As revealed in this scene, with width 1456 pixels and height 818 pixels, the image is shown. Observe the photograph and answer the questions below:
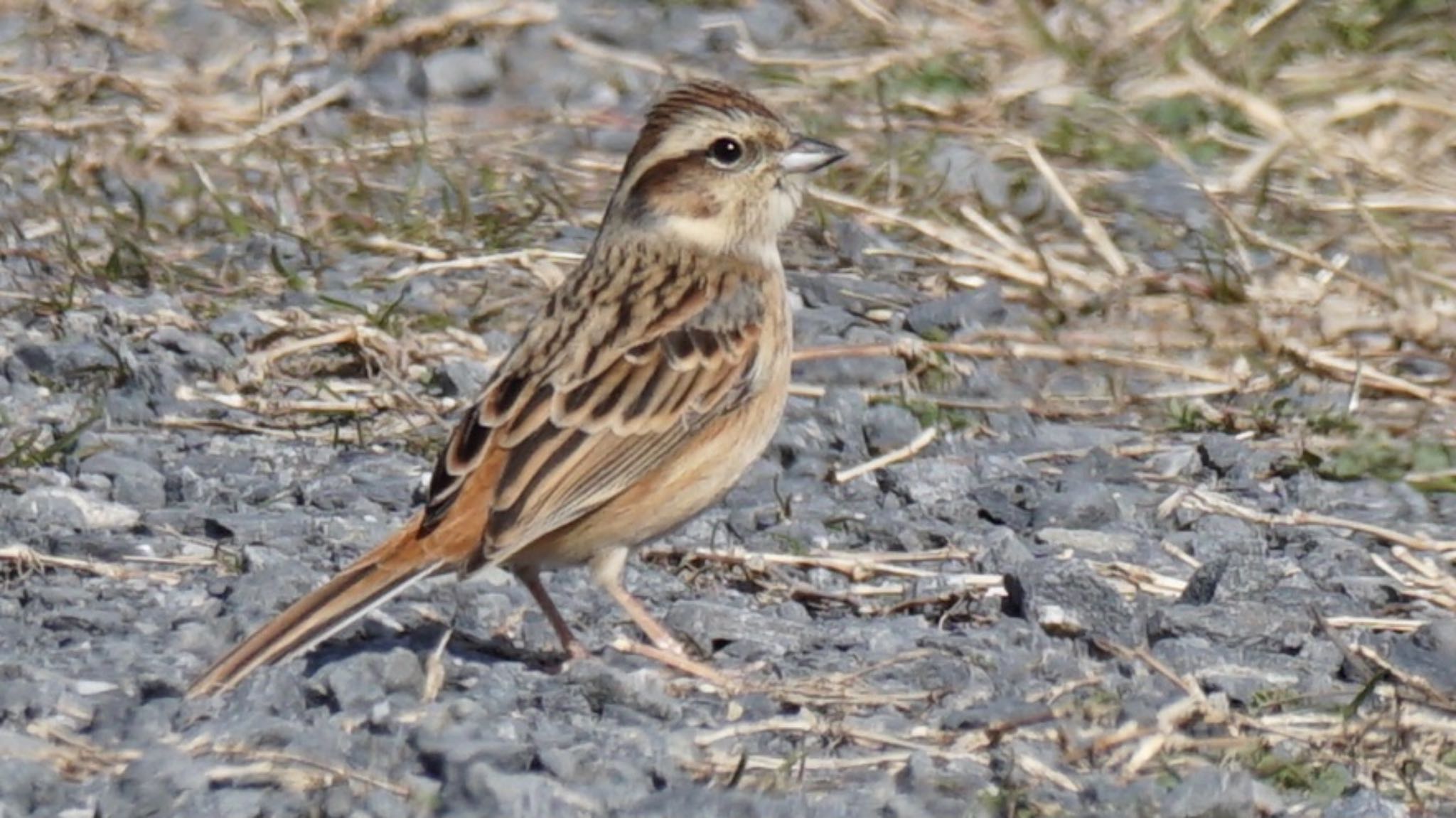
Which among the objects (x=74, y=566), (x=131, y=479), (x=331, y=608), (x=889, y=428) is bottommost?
(x=889, y=428)

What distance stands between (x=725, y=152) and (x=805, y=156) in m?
0.19

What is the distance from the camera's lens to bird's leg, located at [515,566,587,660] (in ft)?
18.6

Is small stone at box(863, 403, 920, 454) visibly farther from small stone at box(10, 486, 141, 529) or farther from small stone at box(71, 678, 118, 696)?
small stone at box(71, 678, 118, 696)

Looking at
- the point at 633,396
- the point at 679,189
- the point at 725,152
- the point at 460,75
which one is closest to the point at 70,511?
the point at 633,396

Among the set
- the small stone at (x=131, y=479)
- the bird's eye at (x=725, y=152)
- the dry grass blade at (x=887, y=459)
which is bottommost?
the dry grass blade at (x=887, y=459)

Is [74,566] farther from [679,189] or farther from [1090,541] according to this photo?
[1090,541]

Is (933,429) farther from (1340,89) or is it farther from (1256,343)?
(1340,89)

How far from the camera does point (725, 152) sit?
6.57m

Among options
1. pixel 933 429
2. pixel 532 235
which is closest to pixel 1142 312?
pixel 933 429

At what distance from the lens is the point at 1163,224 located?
9188mm

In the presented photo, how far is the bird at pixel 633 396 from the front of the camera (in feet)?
17.7

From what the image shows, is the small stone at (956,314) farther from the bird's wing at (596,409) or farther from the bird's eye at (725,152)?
the bird's wing at (596,409)

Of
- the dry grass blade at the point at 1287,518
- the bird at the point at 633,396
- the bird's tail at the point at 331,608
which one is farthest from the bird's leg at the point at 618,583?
the dry grass blade at the point at 1287,518

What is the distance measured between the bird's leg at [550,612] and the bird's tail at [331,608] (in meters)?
0.37
